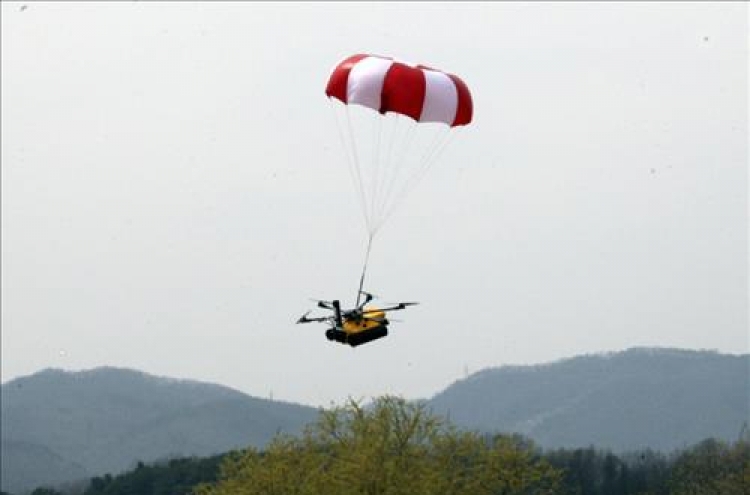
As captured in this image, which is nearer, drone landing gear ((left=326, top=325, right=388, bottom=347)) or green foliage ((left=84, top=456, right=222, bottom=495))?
drone landing gear ((left=326, top=325, right=388, bottom=347))

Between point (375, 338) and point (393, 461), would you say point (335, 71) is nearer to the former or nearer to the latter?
point (375, 338)

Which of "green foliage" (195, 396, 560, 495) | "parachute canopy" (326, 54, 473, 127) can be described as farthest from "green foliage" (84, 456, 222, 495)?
"parachute canopy" (326, 54, 473, 127)

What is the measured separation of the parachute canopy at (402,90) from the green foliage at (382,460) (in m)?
18.7

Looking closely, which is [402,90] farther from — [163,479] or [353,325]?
[163,479]

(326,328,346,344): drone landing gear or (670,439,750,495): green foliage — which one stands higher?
(670,439,750,495): green foliage

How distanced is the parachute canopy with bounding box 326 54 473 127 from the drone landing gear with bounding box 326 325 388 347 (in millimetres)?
7436

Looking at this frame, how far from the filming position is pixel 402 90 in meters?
44.1

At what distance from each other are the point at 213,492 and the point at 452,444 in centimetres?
1078

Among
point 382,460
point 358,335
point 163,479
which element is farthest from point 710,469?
point 358,335

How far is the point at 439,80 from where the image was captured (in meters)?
45.1

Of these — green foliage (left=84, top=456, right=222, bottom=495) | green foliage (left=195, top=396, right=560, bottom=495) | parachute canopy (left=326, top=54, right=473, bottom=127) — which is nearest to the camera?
parachute canopy (left=326, top=54, right=473, bottom=127)

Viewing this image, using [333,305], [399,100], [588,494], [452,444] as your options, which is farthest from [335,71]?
[588,494]

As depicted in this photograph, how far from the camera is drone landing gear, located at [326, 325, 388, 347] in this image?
130 feet

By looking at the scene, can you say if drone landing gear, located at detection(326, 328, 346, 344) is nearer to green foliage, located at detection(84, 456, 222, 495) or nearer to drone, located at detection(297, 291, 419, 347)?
drone, located at detection(297, 291, 419, 347)
